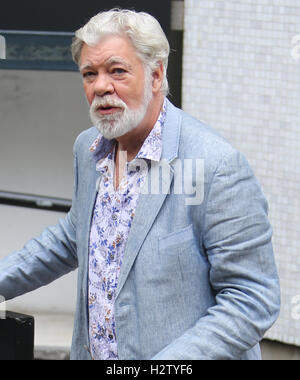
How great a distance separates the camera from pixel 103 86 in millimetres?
2516

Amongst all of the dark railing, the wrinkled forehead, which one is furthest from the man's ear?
the dark railing

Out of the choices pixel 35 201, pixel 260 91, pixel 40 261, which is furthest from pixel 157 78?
pixel 35 201

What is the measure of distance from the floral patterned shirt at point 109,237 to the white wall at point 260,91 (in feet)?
8.67

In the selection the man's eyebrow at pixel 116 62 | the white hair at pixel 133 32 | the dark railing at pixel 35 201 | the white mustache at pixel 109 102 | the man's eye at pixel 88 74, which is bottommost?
the dark railing at pixel 35 201

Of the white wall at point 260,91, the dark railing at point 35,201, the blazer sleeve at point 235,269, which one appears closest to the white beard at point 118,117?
the blazer sleeve at point 235,269

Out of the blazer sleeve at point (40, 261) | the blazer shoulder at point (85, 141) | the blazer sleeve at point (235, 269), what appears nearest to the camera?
the blazer sleeve at point (235, 269)

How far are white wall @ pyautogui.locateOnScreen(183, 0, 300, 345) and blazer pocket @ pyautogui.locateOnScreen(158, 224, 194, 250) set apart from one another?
284 centimetres

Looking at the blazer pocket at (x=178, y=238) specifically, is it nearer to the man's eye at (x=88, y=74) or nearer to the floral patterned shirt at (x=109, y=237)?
the floral patterned shirt at (x=109, y=237)

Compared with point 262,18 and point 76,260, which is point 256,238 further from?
point 262,18

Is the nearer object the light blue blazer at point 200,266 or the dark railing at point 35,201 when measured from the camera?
the light blue blazer at point 200,266

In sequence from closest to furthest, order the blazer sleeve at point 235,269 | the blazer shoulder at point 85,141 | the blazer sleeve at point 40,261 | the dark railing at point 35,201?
the blazer sleeve at point 235,269
the blazer sleeve at point 40,261
the blazer shoulder at point 85,141
the dark railing at point 35,201

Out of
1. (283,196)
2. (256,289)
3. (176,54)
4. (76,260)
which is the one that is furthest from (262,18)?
(256,289)

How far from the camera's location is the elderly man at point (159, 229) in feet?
8.03

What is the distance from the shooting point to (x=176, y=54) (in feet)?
18.2
